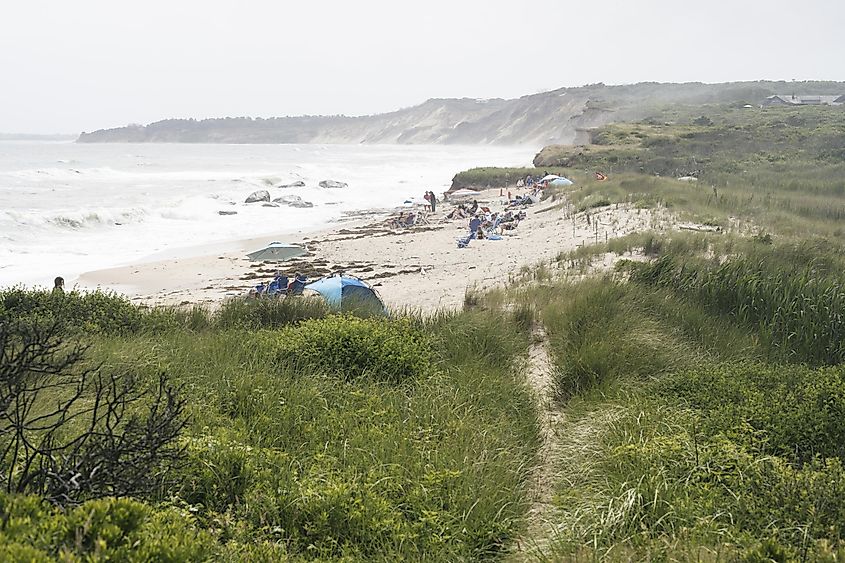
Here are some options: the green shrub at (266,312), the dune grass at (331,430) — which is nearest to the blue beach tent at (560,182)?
the dune grass at (331,430)

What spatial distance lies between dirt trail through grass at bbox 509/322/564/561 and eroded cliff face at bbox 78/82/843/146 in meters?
71.2

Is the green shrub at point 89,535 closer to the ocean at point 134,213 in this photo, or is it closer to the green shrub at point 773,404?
the green shrub at point 773,404

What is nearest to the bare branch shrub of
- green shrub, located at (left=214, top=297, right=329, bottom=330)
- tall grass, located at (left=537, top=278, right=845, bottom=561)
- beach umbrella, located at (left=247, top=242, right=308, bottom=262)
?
Result: tall grass, located at (left=537, top=278, right=845, bottom=561)

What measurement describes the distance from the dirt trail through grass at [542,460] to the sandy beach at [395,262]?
3825 millimetres

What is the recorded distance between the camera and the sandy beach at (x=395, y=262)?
13507mm

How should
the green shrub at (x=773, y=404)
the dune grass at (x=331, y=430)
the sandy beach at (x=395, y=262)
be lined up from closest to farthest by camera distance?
the dune grass at (x=331, y=430), the green shrub at (x=773, y=404), the sandy beach at (x=395, y=262)

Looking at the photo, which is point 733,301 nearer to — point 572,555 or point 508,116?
point 572,555

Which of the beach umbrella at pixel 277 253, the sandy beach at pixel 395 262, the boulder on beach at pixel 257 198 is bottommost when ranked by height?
the sandy beach at pixel 395 262

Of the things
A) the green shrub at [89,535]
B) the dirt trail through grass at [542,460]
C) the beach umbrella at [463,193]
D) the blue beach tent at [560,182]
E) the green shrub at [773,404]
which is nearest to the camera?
the green shrub at [89,535]

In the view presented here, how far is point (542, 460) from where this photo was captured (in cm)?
494

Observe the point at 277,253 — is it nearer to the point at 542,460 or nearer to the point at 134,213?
the point at 542,460

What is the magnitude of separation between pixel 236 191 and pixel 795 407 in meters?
40.8

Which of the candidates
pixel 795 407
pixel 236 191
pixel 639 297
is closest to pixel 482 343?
pixel 639 297

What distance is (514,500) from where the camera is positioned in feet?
13.9
